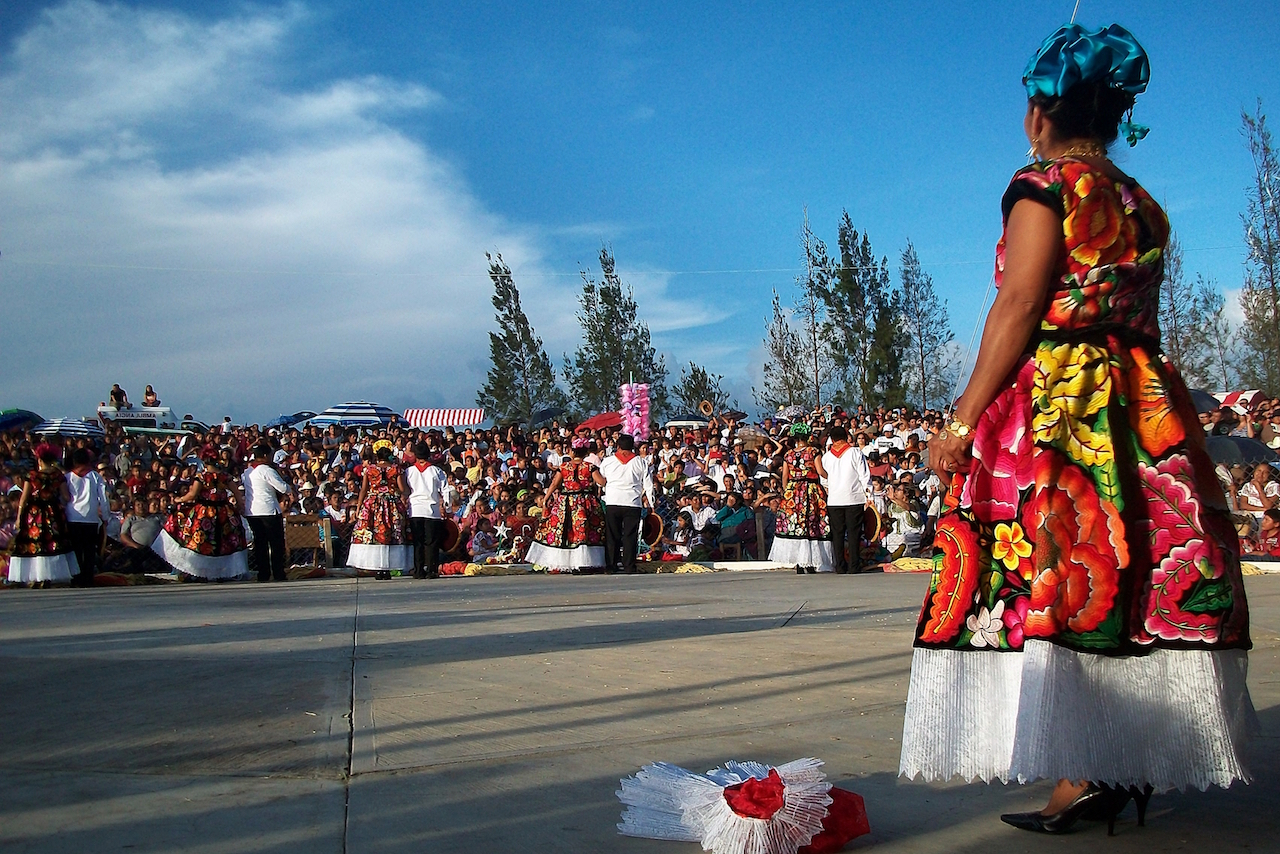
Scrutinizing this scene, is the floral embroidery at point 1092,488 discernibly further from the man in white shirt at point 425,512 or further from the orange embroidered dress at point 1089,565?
the man in white shirt at point 425,512

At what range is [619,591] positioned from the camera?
944 centimetres

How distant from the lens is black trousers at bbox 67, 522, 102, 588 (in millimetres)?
13203

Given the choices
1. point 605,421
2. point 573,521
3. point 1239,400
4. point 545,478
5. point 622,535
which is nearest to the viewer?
point 622,535

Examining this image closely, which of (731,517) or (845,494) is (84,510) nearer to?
(731,517)

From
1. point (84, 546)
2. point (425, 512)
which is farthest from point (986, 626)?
point (84, 546)

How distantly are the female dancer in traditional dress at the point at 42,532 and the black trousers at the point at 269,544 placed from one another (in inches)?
85.2

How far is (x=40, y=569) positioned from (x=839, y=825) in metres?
13.2

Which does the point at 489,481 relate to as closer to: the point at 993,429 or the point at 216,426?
the point at 216,426

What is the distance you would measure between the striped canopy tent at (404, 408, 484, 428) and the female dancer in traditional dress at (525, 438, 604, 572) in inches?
814

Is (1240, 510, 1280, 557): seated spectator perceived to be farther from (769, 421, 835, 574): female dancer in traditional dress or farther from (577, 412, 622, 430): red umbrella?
(577, 412, 622, 430): red umbrella

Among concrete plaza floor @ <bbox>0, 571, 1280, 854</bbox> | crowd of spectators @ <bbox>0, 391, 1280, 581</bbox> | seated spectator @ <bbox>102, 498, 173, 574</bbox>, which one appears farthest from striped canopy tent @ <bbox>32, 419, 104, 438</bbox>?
concrete plaza floor @ <bbox>0, 571, 1280, 854</bbox>

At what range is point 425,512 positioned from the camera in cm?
1386

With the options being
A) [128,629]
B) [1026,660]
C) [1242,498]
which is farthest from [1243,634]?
[1242,498]

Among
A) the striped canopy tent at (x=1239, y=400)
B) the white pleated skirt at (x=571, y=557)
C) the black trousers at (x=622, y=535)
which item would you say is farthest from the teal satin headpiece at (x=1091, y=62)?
the striped canopy tent at (x=1239, y=400)
